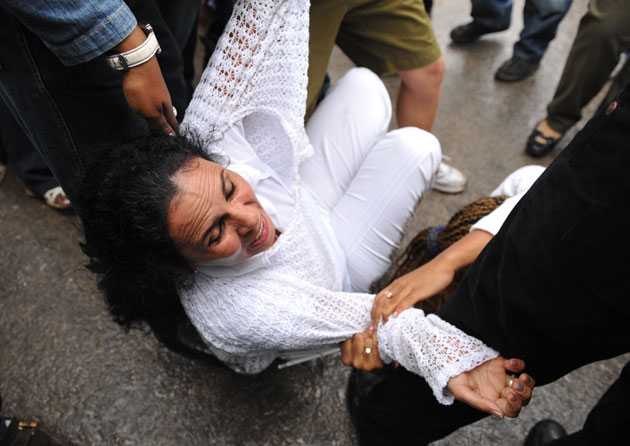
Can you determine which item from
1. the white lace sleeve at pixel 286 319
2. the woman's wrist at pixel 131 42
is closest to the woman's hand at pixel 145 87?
the woman's wrist at pixel 131 42

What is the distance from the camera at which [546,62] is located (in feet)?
10.3

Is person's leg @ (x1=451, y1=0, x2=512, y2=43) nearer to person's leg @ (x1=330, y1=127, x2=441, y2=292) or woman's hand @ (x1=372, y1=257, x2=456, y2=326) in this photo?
Answer: person's leg @ (x1=330, y1=127, x2=441, y2=292)

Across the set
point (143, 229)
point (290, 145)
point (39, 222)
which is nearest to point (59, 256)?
point (39, 222)

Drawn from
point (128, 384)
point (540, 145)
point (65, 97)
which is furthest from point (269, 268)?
point (540, 145)

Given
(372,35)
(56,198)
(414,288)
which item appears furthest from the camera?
(56,198)

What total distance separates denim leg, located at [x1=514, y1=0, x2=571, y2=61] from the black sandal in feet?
2.23

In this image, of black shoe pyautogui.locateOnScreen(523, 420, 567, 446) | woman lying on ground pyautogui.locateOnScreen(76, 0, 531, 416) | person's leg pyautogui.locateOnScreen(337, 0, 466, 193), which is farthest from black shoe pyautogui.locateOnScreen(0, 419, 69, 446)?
person's leg pyautogui.locateOnScreen(337, 0, 466, 193)

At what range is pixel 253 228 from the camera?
124 cm

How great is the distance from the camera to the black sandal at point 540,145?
2537 mm

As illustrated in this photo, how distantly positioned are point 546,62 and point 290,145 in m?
2.56

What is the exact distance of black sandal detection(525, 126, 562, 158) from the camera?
2537mm

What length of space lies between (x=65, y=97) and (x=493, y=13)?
2835 mm

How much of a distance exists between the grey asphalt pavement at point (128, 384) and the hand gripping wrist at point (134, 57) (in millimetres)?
1152

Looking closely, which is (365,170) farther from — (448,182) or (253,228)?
(448,182)
